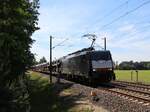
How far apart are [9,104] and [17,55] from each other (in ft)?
65.7

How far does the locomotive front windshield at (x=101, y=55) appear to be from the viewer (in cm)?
3769

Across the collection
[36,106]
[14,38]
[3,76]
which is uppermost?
[14,38]

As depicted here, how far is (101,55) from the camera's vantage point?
3797cm

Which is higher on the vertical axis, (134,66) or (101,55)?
(134,66)

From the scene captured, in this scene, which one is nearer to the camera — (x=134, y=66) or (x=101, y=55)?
(x=101, y=55)

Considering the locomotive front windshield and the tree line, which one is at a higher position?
the tree line

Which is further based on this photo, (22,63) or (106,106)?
(22,63)

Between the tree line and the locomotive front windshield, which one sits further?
the tree line

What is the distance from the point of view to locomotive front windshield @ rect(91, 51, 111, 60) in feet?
124

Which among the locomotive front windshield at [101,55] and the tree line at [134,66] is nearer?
the locomotive front windshield at [101,55]

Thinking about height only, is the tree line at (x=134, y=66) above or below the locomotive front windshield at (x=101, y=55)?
above

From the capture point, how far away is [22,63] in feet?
123

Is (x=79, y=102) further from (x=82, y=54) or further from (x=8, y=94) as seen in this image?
(x=82, y=54)

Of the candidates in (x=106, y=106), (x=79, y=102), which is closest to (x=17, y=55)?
(x=79, y=102)
